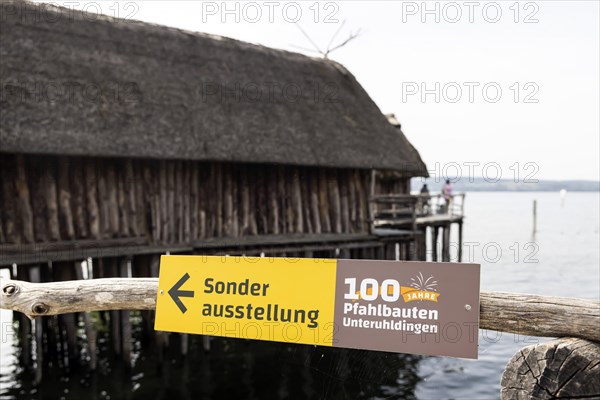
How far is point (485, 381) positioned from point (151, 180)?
29.1 ft

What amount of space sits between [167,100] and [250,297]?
1071 cm

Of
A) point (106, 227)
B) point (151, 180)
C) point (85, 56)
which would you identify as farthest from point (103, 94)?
point (106, 227)

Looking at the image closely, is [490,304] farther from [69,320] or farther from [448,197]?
[448,197]

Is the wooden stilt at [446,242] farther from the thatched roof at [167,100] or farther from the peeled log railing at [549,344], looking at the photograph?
the peeled log railing at [549,344]

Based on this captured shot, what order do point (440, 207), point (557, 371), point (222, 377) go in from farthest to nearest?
point (440, 207) → point (222, 377) → point (557, 371)

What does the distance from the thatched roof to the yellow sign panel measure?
318 inches

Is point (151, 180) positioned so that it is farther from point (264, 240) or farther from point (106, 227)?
point (264, 240)

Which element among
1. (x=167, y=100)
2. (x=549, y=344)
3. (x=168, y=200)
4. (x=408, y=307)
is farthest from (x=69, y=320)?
(x=549, y=344)

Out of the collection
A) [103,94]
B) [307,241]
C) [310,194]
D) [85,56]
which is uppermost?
[85,56]

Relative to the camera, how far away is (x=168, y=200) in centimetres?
1310

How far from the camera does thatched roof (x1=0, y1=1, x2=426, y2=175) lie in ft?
38.2

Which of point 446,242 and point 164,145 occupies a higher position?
point 164,145

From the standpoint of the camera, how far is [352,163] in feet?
50.4

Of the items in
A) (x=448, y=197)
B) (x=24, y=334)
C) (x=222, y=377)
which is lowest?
(x=222, y=377)
